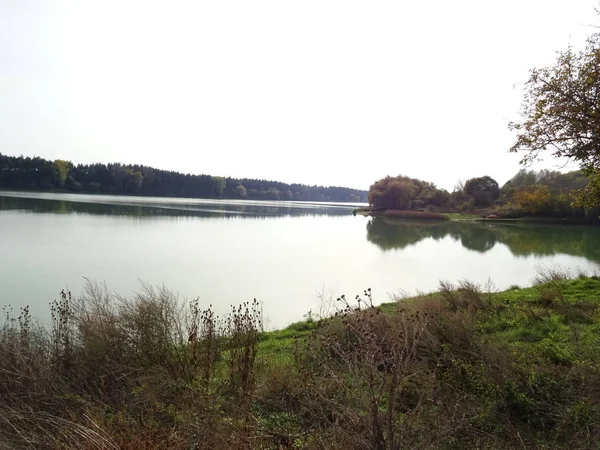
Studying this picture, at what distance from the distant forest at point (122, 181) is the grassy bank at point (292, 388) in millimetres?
87399

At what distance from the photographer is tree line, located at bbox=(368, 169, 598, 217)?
45.5 m

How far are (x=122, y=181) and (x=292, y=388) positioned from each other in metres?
95.6

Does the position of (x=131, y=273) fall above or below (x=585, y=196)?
below

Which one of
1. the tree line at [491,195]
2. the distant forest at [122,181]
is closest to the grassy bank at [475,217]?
the tree line at [491,195]

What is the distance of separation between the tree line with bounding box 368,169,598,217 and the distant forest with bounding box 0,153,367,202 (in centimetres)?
5720

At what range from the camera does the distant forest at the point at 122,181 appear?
2995 inches

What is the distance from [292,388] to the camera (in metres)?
4.22

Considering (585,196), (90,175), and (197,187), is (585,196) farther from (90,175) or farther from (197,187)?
(197,187)

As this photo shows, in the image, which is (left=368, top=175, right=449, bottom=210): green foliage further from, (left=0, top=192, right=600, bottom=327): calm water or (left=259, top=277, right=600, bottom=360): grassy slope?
(left=259, top=277, right=600, bottom=360): grassy slope

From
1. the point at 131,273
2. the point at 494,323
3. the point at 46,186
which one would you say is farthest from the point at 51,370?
the point at 46,186

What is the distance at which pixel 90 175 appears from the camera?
285ft

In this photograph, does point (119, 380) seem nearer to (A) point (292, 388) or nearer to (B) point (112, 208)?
(A) point (292, 388)

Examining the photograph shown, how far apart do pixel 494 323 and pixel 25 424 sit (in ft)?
22.1

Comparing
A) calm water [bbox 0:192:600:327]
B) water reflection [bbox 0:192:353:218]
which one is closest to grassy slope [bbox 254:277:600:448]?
calm water [bbox 0:192:600:327]
